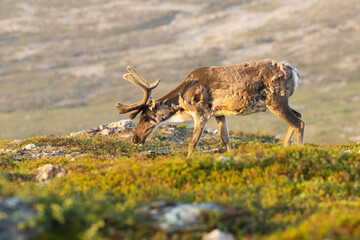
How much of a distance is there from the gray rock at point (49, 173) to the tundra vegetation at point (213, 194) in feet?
0.59

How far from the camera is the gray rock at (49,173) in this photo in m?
11.9

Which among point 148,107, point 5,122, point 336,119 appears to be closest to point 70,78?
point 5,122

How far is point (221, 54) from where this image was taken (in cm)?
18438

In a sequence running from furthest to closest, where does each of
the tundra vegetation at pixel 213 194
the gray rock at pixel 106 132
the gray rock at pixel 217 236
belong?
the gray rock at pixel 106 132
the gray rock at pixel 217 236
the tundra vegetation at pixel 213 194

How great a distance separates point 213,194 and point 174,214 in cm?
189

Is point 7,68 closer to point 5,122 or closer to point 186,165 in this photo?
point 5,122

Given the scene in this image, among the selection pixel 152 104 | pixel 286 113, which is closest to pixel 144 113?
pixel 152 104

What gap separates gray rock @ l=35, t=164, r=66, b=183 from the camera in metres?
11.9

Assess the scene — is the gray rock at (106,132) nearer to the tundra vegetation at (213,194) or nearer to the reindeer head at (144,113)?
the reindeer head at (144,113)

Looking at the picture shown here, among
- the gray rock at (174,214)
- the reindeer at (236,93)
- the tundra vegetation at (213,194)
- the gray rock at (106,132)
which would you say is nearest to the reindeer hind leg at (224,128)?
the reindeer at (236,93)

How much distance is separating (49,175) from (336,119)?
11276cm

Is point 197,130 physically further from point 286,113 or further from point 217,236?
point 217,236

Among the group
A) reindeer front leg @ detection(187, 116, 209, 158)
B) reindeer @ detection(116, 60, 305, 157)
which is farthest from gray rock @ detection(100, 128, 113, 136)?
reindeer front leg @ detection(187, 116, 209, 158)

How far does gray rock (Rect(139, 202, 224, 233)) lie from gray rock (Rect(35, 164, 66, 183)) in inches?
162
